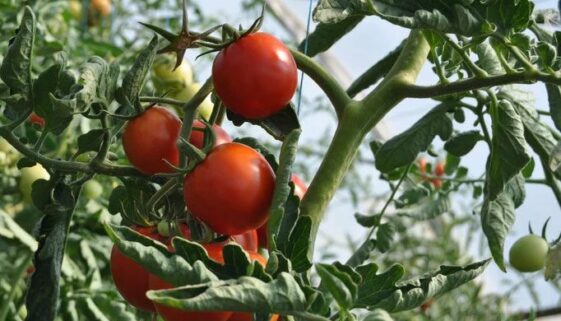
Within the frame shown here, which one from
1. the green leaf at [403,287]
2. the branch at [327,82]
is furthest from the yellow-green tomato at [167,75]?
the green leaf at [403,287]

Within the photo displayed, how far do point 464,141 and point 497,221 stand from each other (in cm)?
30

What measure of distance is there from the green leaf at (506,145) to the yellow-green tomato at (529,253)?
0.36 metres

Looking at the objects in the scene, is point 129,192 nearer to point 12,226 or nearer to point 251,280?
point 251,280

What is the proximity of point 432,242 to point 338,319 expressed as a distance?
276cm

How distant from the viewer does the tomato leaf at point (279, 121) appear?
75cm

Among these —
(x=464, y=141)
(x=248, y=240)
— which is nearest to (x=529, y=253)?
(x=464, y=141)

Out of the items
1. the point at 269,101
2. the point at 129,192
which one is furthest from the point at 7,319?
the point at 269,101

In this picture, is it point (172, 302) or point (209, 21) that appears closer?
point (172, 302)

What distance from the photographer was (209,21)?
2.11m

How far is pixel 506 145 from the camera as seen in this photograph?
74 centimetres

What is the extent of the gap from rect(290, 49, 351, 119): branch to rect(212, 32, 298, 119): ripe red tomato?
5 centimetres

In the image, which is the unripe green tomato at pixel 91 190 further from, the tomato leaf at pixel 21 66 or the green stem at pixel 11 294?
the tomato leaf at pixel 21 66

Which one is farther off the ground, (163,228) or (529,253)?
(163,228)

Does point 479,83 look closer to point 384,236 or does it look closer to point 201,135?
point 201,135
